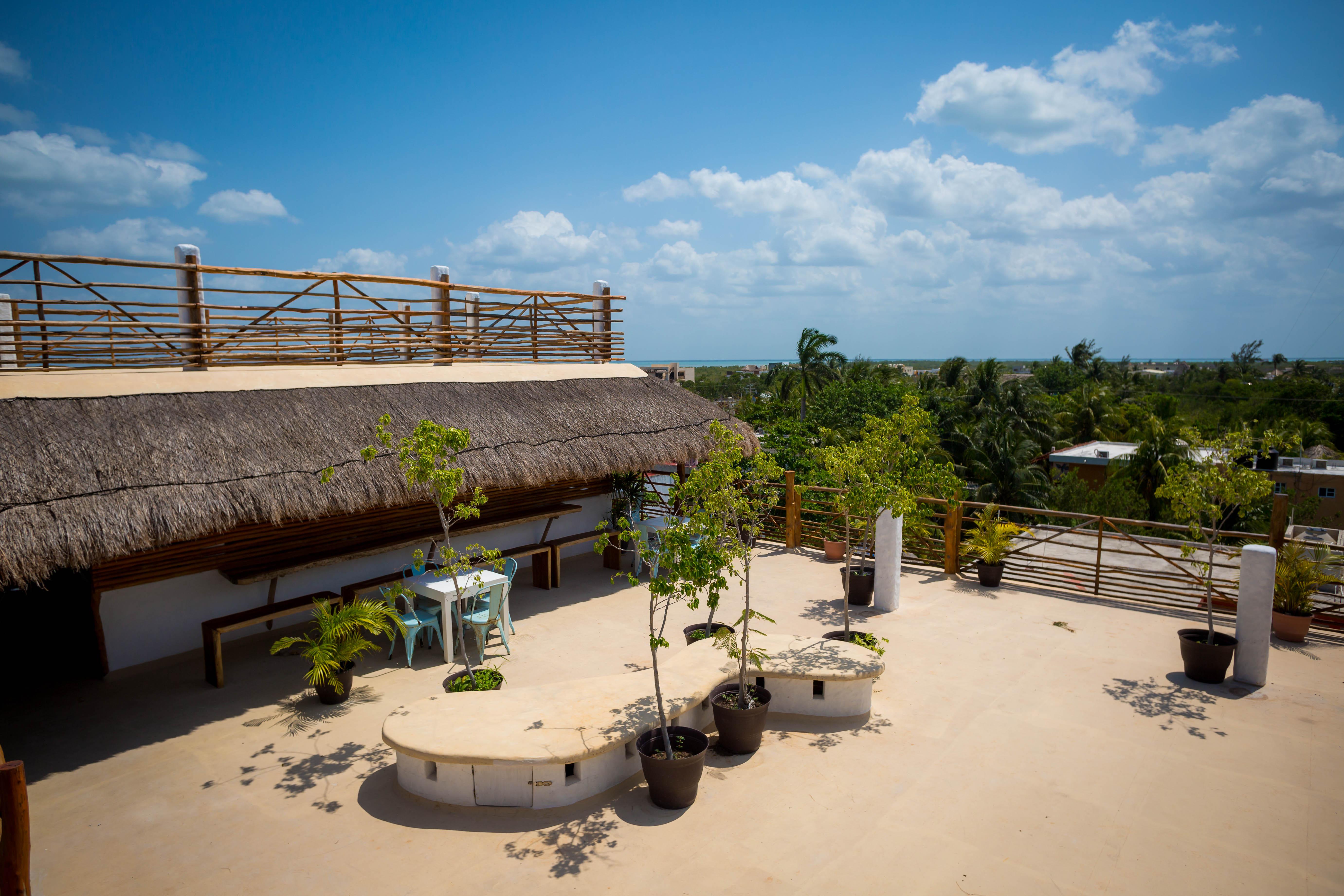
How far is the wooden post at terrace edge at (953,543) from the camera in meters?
10.8

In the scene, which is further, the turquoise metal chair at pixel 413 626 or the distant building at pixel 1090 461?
the distant building at pixel 1090 461

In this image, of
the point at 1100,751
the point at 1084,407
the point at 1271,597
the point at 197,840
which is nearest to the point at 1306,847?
the point at 1100,751

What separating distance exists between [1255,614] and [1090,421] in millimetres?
40393

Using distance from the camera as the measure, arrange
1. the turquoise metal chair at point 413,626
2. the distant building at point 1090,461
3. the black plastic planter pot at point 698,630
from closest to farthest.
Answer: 1. the turquoise metal chair at point 413,626
2. the black plastic planter pot at point 698,630
3. the distant building at point 1090,461

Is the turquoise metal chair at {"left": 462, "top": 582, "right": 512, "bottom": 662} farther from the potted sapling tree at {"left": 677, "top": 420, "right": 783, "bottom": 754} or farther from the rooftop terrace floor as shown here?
the potted sapling tree at {"left": 677, "top": 420, "right": 783, "bottom": 754}

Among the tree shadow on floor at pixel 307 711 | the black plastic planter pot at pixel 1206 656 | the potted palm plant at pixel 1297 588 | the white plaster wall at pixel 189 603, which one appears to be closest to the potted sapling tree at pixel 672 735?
the tree shadow on floor at pixel 307 711

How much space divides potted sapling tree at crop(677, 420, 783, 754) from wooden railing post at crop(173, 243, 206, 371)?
5677 millimetres

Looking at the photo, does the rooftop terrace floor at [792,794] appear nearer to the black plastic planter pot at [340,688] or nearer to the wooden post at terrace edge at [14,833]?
the black plastic planter pot at [340,688]

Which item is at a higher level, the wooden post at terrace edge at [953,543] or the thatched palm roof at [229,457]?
the thatched palm roof at [229,457]

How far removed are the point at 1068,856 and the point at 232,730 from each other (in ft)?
21.2

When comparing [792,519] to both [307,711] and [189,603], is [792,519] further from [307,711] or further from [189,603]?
[189,603]

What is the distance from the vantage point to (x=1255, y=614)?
7062 mm

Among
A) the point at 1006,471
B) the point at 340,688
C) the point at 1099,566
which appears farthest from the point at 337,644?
the point at 1006,471

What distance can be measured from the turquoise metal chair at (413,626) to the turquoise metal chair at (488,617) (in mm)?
352
